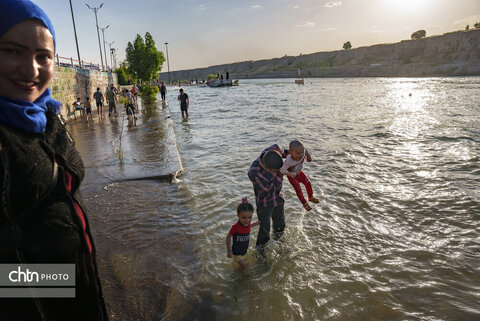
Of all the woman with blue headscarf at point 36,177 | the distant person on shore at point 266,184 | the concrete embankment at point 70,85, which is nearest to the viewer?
the woman with blue headscarf at point 36,177

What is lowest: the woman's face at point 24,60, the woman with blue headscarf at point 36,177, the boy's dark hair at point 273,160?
the boy's dark hair at point 273,160

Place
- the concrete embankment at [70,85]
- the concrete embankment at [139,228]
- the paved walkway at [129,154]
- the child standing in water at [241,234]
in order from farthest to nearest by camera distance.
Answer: the concrete embankment at [70,85] < the paved walkway at [129,154] < the child standing in water at [241,234] < the concrete embankment at [139,228]

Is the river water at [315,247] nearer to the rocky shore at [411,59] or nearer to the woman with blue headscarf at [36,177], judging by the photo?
the woman with blue headscarf at [36,177]

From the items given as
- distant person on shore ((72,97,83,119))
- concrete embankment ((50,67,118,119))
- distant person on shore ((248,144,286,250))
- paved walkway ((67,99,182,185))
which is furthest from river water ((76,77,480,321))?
distant person on shore ((72,97,83,119))

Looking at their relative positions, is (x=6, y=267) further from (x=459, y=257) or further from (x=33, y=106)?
(x=459, y=257)

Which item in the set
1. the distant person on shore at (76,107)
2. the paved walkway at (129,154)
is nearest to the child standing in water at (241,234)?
the paved walkway at (129,154)

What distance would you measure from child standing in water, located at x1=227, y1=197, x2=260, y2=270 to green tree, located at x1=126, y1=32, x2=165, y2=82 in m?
49.8

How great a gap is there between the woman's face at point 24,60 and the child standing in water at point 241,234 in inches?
100

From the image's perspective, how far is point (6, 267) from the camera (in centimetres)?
124

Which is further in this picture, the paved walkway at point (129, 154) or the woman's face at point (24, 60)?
the paved walkway at point (129, 154)

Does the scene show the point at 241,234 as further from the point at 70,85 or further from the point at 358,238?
the point at 70,85

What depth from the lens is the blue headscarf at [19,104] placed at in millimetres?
1193

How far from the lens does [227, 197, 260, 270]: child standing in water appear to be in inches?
141

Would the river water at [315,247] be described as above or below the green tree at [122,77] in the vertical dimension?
below
